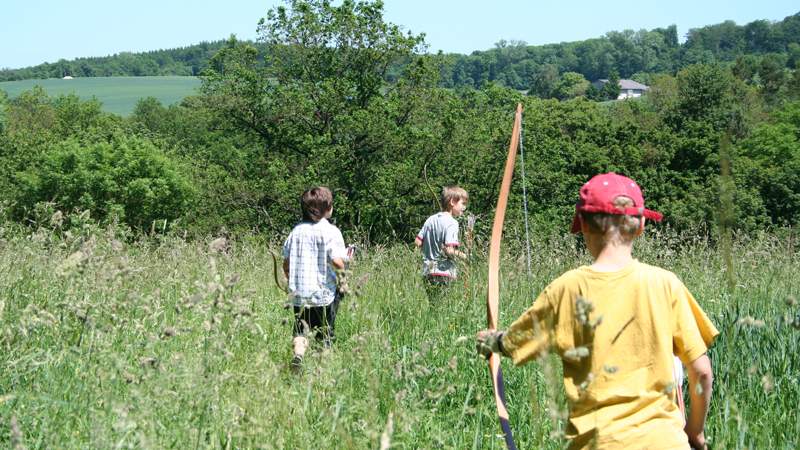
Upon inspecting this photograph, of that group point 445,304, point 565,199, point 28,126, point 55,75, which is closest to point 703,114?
point 565,199

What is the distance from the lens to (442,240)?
6867mm

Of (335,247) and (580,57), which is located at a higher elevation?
(335,247)

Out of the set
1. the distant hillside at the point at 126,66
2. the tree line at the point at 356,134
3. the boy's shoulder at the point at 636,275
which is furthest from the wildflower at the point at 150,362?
the distant hillside at the point at 126,66

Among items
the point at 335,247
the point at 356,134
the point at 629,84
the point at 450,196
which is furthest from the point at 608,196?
the point at 629,84

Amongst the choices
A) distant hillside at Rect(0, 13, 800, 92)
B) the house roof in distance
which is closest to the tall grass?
distant hillside at Rect(0, 13, 800, 92)

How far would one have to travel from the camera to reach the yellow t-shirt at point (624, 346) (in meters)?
2.18

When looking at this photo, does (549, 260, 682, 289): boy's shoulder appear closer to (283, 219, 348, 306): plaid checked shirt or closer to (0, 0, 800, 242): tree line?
(283, 219, 348, 306): plaid checked shirt

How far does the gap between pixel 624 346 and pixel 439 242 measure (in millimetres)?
4649

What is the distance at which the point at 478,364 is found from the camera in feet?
13.6

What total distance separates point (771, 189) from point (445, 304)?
4745cm

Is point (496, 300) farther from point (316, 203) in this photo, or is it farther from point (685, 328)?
point (316, 203)

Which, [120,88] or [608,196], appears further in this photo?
[120,88]

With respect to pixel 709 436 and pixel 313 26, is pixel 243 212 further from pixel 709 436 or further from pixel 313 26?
pixel 709 436

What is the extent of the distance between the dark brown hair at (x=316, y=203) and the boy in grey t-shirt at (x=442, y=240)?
1.14m
